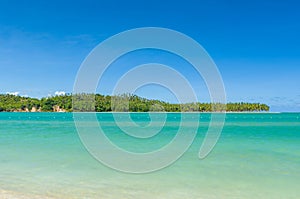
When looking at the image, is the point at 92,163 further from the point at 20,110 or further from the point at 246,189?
the point at 20,110

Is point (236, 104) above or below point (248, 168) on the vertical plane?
above

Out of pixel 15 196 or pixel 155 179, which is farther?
pixel 155 179

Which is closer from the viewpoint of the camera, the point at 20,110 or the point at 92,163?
the point at 92,163

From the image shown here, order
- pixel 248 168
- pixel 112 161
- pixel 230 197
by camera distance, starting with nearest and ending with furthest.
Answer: pixel 230 197 < pixel 248 168 < pixel 112 161

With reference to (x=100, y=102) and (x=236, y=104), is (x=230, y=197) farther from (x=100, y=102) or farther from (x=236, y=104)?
(x=236, y=104)

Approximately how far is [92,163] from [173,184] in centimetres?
471

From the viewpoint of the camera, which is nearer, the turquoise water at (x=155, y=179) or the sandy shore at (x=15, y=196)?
the sandy shore at (x=15, y=196)

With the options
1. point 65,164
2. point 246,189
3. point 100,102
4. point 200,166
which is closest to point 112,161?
point 65,164

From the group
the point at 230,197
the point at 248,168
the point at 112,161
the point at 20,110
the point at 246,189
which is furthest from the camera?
the point at 20,110

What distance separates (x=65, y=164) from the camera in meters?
12.9

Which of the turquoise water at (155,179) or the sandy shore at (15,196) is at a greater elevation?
the turquoise water at (155,179)

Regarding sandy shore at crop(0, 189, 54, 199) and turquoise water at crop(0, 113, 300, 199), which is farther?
turquoise water at crop(0, 113, 300, 199)

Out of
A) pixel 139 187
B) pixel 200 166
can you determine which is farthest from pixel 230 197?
pixel 200 166

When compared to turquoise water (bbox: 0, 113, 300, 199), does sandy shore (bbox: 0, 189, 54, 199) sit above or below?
below
